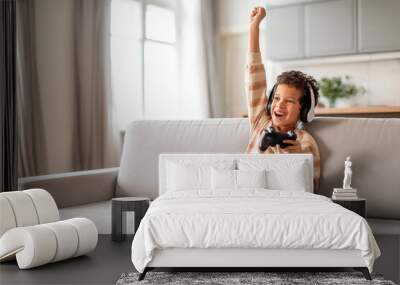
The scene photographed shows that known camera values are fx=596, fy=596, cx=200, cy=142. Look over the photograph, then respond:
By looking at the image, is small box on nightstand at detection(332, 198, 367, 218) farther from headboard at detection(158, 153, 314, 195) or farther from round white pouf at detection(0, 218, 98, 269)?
round white pouf at detection(0, 218, 98, 269)

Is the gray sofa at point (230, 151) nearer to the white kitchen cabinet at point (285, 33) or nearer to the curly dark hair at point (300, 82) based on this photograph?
the curly dark hair at point (300, 82)

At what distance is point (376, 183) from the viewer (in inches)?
135

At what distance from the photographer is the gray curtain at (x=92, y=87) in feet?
18.5

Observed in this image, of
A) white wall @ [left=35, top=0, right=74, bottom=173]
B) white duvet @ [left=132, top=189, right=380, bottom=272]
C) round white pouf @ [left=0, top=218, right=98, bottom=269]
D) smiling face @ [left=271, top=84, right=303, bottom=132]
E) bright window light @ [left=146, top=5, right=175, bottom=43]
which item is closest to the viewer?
white duvet @ [left=132, top=189, right=380, bottom=272]

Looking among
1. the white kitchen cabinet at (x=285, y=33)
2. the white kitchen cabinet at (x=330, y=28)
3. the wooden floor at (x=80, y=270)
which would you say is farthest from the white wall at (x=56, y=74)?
the white kitchen cabinet at (x=330, y=28)

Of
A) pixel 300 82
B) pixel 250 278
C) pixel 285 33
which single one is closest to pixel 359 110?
pixel 285 33

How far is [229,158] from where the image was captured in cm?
346

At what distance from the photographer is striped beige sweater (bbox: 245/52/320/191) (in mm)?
3527

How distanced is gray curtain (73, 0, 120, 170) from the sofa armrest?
1750 mm

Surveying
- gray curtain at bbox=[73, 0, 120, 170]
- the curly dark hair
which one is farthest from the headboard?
gray curtain at bbox=[73, 0, 120, 170]

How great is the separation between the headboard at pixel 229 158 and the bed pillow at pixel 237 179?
0.43ft

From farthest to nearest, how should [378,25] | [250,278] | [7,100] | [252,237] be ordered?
1. [378,25]
2. [7,100]
3. [250,278]
4. [252,237]

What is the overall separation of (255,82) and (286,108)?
0.33 meters

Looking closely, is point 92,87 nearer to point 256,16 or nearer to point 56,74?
point 56,74
